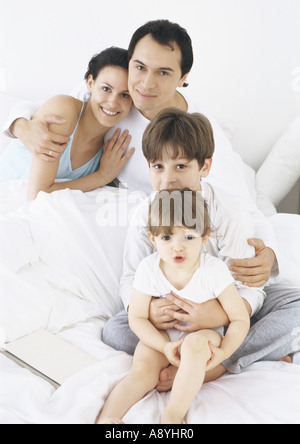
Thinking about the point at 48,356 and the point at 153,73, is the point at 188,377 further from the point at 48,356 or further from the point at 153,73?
the point at 153,73

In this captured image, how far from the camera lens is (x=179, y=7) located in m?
1.25

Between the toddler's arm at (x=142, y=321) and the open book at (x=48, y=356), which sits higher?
the toddler's arm at (x=142, y=321)

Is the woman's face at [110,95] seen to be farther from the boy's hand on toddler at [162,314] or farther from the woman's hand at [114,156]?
the boy's hand on toddler at [162,314]

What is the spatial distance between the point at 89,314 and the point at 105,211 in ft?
Answer: 0.88

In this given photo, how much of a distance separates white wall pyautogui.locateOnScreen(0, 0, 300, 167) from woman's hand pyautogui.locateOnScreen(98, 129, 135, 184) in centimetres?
34

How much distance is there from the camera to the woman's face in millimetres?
1034

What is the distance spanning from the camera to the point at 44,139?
113cm

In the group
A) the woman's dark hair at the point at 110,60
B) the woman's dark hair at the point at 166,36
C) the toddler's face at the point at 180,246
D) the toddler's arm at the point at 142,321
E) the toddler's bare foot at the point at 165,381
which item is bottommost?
the toddler's bare foot at the point at 165,381

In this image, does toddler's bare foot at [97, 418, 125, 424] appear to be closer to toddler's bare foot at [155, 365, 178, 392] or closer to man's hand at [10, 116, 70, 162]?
toddler's bare foot at [155, 365, 178, 392]

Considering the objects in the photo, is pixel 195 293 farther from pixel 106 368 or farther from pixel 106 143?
pixel 106 143

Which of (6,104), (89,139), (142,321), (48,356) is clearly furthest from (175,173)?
(6,104)

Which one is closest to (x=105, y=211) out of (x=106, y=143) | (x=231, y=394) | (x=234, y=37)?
(x=106, y=143)

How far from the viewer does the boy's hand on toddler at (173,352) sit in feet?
2.29

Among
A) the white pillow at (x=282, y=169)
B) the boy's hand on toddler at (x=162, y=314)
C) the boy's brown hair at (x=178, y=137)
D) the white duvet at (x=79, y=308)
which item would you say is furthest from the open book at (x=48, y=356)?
the white pillow at (x=282, y=169)
